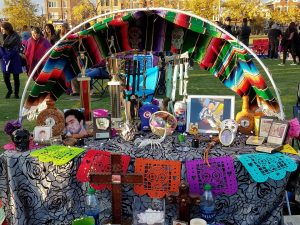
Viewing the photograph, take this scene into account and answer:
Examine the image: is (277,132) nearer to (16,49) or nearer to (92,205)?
(92,205)

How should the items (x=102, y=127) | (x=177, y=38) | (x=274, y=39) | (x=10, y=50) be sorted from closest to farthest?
(x=102, y=127) < (x=177, y=38) < (x=10, y=50) < (x=274, y=39)

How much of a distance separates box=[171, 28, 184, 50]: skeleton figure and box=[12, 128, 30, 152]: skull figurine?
149 cm

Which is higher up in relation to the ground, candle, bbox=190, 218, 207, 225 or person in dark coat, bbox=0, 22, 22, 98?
person in dark coat, bbox=0, 22, 22, 98

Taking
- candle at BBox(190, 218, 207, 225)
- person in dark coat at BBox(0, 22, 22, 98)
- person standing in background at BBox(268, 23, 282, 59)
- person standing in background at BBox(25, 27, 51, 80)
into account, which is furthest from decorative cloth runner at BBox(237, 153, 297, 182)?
person standing in background at BBox(268, 23, 282, 59)

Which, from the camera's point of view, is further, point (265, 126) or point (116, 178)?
point (265, 126)

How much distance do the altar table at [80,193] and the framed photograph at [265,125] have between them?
20cm

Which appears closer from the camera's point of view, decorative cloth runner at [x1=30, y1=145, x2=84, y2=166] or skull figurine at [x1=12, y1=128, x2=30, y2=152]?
decorative cloth runner at [x1=30, y1=145, x2=84, y2=166]

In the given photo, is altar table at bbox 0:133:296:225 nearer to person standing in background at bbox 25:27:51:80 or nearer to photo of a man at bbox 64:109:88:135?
photo of a man at bbox 64:109:88:135

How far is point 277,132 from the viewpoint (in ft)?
8.99

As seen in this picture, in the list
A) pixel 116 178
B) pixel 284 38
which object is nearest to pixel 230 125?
pixel 116 178

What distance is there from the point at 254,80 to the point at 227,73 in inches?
13.0

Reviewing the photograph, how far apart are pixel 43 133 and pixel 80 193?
1.86ft

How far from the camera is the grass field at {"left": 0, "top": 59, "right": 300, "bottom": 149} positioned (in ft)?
20.6

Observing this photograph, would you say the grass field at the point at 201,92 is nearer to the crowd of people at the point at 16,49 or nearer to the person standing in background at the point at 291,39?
the crowd of people at the point at 16,49
